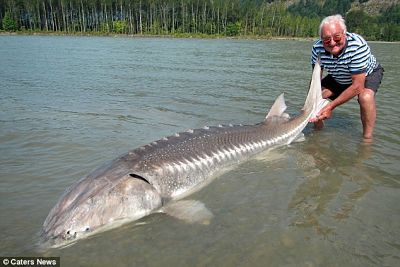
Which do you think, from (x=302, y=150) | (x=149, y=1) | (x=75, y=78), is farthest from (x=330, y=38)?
(x=149, y=1)

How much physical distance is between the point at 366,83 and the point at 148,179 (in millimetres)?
4134

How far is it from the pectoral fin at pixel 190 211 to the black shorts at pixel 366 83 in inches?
148

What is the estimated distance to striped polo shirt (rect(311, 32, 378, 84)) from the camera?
18.6ft

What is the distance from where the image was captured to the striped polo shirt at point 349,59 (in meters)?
5.68

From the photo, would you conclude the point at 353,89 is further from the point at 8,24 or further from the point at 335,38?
the point at 8,24

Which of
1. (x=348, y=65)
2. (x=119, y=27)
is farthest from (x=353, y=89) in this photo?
(x=119, y=27)

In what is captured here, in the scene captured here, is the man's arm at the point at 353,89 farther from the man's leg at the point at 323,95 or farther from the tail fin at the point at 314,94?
the man's leg at the point at 323,95

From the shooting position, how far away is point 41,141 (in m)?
5.75

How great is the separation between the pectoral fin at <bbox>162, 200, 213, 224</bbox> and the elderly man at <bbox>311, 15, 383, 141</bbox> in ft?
9.83

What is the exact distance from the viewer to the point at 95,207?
3203mm

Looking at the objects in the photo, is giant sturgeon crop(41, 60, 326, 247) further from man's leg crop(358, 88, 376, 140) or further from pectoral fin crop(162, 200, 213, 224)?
man's leg crop(358, 88, 376, 140)

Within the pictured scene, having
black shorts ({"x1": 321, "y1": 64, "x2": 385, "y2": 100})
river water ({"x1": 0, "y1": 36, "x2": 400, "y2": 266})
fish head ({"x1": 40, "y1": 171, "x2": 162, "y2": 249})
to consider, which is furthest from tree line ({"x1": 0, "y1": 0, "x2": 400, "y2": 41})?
fish head ({"x1": 40, "y1": 171, "x2": 162, "y2": 249})

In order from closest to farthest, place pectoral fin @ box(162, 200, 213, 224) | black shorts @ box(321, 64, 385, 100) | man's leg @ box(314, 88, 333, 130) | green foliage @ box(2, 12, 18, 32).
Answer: pectoral fin @ box(162, 200, 213, 224)
black shorts @ box(321, 64, 385, 100)
man's leg @ box(314, 88, 333, 130)
green foliage @ box(2, 12, 18, 32)

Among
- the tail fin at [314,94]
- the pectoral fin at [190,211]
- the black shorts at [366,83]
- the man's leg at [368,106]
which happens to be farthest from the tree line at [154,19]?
the pectoral fin at [190,211]
